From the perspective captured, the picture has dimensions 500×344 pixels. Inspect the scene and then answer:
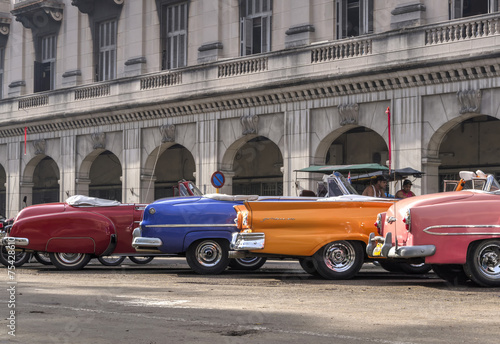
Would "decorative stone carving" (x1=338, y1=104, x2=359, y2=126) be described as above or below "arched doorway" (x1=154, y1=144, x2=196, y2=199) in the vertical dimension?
above

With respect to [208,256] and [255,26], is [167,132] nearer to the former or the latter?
[255,26]

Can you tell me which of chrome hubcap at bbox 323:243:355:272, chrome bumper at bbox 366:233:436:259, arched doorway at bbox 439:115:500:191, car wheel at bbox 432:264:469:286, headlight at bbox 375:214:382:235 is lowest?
car wheel at bbox 432:264:469:286

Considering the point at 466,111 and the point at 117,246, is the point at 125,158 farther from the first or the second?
the point at 117,246

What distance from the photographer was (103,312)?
9477mm

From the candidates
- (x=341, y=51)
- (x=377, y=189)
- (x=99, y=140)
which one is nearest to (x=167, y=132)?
(x=99, y=140)

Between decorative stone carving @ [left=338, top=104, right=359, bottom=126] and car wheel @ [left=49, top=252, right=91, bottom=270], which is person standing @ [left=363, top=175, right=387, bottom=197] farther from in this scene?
decorative stone carving @ [left=338, top=104, right=359, bottom=126]

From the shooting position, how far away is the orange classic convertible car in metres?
13.7

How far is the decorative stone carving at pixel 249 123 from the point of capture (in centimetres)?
3112

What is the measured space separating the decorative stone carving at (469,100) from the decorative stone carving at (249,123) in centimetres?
827

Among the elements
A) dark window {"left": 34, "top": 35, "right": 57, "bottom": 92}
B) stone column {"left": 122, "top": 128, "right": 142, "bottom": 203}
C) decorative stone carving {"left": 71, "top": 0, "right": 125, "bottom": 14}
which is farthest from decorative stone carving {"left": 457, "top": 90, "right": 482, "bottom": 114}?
dark window {"left": 34, "top": 35, "right": 57, "bottom": 92}

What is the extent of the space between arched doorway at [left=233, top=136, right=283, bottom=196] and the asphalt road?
20.6 metres

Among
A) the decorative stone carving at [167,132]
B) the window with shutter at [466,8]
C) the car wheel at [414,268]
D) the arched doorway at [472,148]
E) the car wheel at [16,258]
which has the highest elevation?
the window with shutter at [466,8]

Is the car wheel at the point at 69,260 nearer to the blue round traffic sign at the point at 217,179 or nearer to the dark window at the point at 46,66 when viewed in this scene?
the blue round traffic sign at the point at 217,179

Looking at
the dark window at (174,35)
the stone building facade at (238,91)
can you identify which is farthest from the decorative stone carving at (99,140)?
the dark window at (174,35)
